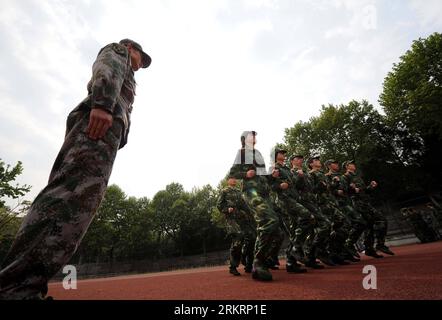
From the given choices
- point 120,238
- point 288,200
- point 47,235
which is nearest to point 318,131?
point 288,200

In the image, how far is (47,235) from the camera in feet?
6.84

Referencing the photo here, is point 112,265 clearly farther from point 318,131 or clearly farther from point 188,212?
point 318,131

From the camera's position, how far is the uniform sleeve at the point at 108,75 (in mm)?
2602

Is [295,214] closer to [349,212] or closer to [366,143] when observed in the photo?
[349,212]

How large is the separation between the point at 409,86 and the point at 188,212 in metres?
35.3

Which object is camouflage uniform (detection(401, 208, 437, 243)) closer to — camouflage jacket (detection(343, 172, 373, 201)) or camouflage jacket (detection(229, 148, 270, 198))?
camouflage jacket (detection(343, 172, 373, 201))

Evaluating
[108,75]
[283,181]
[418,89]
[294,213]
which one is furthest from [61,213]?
[418,89]

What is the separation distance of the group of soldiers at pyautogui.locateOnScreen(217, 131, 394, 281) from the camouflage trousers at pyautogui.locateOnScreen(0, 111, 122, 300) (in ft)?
11.1

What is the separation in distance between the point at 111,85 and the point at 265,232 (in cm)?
361

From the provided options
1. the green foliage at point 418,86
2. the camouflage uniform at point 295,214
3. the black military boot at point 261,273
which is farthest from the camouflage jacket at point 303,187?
the green foliage at point 418,86

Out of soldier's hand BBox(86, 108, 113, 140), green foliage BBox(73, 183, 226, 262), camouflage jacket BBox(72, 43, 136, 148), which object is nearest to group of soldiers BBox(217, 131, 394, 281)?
camouflage jacket BBox(72, 43, 136, 148)

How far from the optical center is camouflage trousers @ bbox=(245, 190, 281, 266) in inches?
199

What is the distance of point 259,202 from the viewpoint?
18.0 feet

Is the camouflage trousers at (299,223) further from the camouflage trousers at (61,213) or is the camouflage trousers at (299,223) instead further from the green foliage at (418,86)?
the green foliage at (418,86)
